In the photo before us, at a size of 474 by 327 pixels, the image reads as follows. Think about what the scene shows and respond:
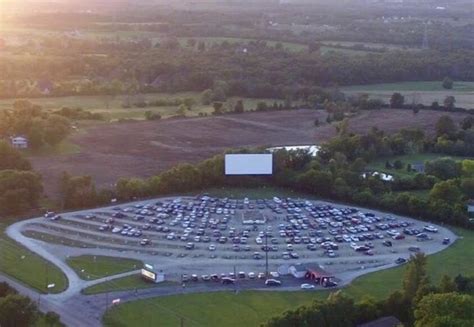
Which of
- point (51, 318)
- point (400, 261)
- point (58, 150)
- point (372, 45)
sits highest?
point (372, 45)

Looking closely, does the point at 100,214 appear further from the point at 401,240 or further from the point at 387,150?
the point at 387,150

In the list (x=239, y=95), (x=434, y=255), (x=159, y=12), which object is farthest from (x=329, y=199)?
(x=159, y=12)

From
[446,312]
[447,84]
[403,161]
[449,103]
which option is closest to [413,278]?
[446,312]

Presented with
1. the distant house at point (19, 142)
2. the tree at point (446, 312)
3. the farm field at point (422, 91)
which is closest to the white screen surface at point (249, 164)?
the distant house at point (19, 142)

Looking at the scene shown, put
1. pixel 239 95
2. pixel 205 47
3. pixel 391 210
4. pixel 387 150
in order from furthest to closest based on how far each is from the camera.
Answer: pixel 205 47
pixel 239 95
pixel 387 150
pixel 391 210

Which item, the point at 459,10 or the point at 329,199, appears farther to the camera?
the point at 459,10

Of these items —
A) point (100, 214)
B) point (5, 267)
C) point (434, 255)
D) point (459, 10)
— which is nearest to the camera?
point (5, 267)

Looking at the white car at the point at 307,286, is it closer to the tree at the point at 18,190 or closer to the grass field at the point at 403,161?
the tree at the point at 18,190

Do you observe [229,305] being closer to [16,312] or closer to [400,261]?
[16,312]
